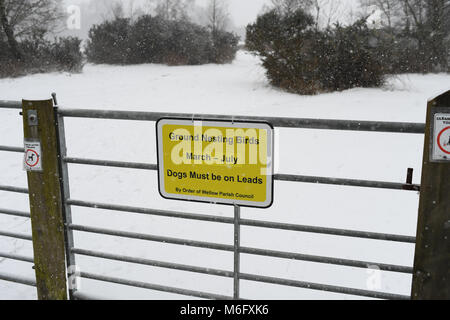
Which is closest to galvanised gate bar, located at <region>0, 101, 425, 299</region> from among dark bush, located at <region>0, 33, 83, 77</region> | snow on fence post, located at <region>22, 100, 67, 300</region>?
snow on fence post, located at <region>22, 100, 67, 300</region>

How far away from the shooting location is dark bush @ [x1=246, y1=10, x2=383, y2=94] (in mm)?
13258

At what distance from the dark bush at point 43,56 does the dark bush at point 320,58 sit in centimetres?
1072

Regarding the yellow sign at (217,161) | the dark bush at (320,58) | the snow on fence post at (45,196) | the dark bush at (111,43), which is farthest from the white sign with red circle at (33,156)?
the dark bush at (111,43)

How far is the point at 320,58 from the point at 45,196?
12180 mm

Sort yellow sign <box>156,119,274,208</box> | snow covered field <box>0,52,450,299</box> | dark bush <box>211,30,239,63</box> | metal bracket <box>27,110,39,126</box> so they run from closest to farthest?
yellow sign <box>156,119,274,208</box>
metal bracket <box>27,110,39,126</box>
snow covered field <box>0,52,450,299</box>
dark bush <box>211,30,239,63</box>

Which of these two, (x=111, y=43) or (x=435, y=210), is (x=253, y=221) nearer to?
(x=435, y=210)

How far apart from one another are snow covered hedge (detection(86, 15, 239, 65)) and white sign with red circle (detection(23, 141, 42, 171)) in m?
22.5

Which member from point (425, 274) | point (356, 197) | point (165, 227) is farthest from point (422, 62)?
point (425, 274)

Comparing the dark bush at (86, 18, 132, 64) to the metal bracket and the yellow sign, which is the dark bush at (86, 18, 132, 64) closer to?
the metal bracket

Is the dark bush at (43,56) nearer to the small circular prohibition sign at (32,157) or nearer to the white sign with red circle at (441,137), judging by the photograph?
the small circular prohibition sign at (32,157)

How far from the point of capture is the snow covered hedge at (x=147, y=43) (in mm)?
24828

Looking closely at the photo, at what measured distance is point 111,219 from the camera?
546 centimetres

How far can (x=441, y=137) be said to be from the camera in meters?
1.88

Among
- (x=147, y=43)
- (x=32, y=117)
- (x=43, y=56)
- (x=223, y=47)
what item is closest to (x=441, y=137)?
(x=32, y=117)
